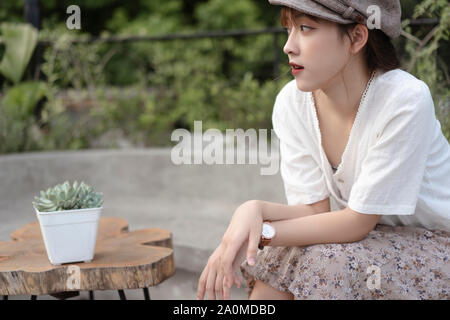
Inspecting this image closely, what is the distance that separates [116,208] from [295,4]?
8.82 ft

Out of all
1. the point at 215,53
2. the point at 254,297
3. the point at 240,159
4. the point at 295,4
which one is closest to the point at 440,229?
the point at 254,297

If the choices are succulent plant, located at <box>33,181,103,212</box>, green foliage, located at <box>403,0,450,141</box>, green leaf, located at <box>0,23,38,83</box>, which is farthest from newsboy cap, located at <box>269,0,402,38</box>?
green leaf, located at <box>0,23,38,83</box>

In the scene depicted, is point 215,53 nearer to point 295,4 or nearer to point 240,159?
point 240,159

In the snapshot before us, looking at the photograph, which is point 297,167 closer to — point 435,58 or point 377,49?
point 377,49

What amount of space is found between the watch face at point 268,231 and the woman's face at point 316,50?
15.3 inches

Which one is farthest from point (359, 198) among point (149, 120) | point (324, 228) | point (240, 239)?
point (149, 120)

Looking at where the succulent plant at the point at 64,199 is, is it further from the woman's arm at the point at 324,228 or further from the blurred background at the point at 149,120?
the blurred background at the point at 149,120

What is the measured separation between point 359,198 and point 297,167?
291mm

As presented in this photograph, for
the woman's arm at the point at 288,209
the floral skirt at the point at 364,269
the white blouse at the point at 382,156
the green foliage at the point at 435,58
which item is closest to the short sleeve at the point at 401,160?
the white blouse at the point at 382,156

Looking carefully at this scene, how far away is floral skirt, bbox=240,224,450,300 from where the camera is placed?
1.38m

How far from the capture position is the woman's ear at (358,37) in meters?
1.47

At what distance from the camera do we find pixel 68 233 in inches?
69.2

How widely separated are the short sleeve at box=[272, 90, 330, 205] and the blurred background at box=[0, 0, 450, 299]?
98cm
